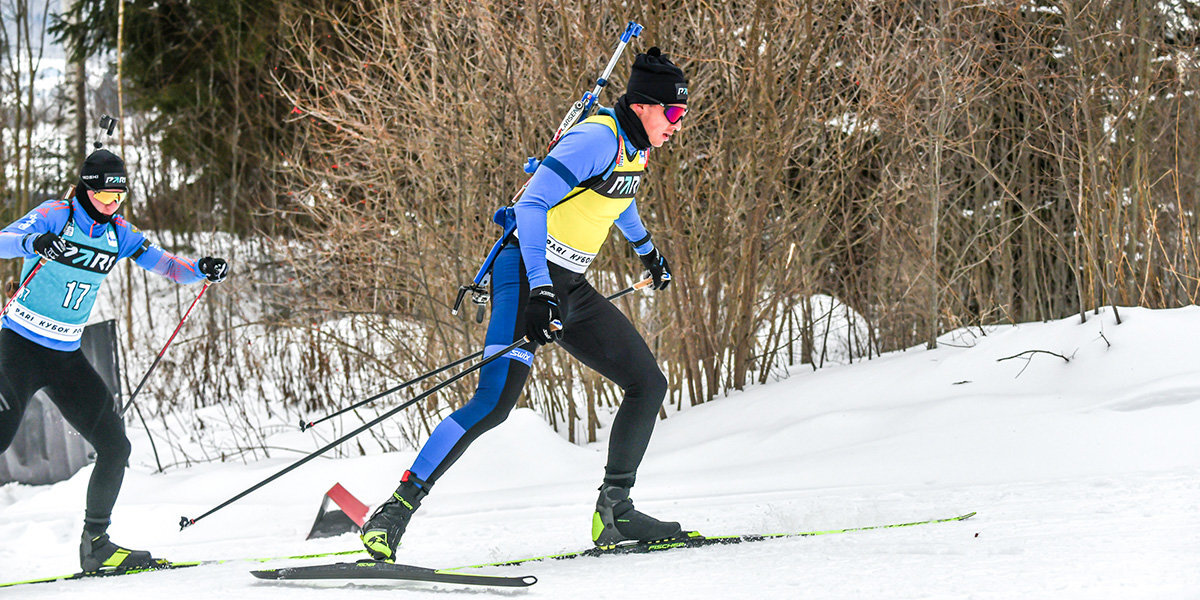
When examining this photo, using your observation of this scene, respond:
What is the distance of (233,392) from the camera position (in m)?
10.3

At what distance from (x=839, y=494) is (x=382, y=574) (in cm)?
217

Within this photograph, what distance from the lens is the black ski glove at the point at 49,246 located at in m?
3.85

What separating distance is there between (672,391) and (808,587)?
420 cm

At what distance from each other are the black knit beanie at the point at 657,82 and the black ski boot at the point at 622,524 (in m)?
1.43

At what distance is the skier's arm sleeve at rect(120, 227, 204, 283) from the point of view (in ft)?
14.3

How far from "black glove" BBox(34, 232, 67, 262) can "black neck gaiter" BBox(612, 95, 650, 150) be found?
7.09 ft

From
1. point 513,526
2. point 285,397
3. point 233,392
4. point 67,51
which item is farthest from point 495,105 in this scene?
point 67,51

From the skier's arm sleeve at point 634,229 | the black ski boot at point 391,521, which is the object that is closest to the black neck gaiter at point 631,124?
the skier's arm sleeve at point 634,229

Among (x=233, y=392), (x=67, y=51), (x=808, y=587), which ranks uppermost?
(x=67, y=51)

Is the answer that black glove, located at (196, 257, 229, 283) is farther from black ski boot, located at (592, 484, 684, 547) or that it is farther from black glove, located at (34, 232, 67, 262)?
black ski boot, located at (592, 484, 684, 547)

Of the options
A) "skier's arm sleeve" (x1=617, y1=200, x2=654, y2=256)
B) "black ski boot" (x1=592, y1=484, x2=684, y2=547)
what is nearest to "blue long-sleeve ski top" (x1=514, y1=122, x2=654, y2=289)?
"skier's arm sleeve" (x1=617, y1=200, x2=654, y2=256)

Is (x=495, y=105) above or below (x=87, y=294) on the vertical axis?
above

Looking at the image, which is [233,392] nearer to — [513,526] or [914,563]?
[513,526]

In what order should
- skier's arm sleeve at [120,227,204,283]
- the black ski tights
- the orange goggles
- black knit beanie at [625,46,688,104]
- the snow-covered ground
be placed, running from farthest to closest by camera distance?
1. skier's arm sleeve at [120,227,204,283]
2. the orange goggles
3. the black ski tights
4. black knit beanie at [625,46,688,104]
5. the snow-covered ground
